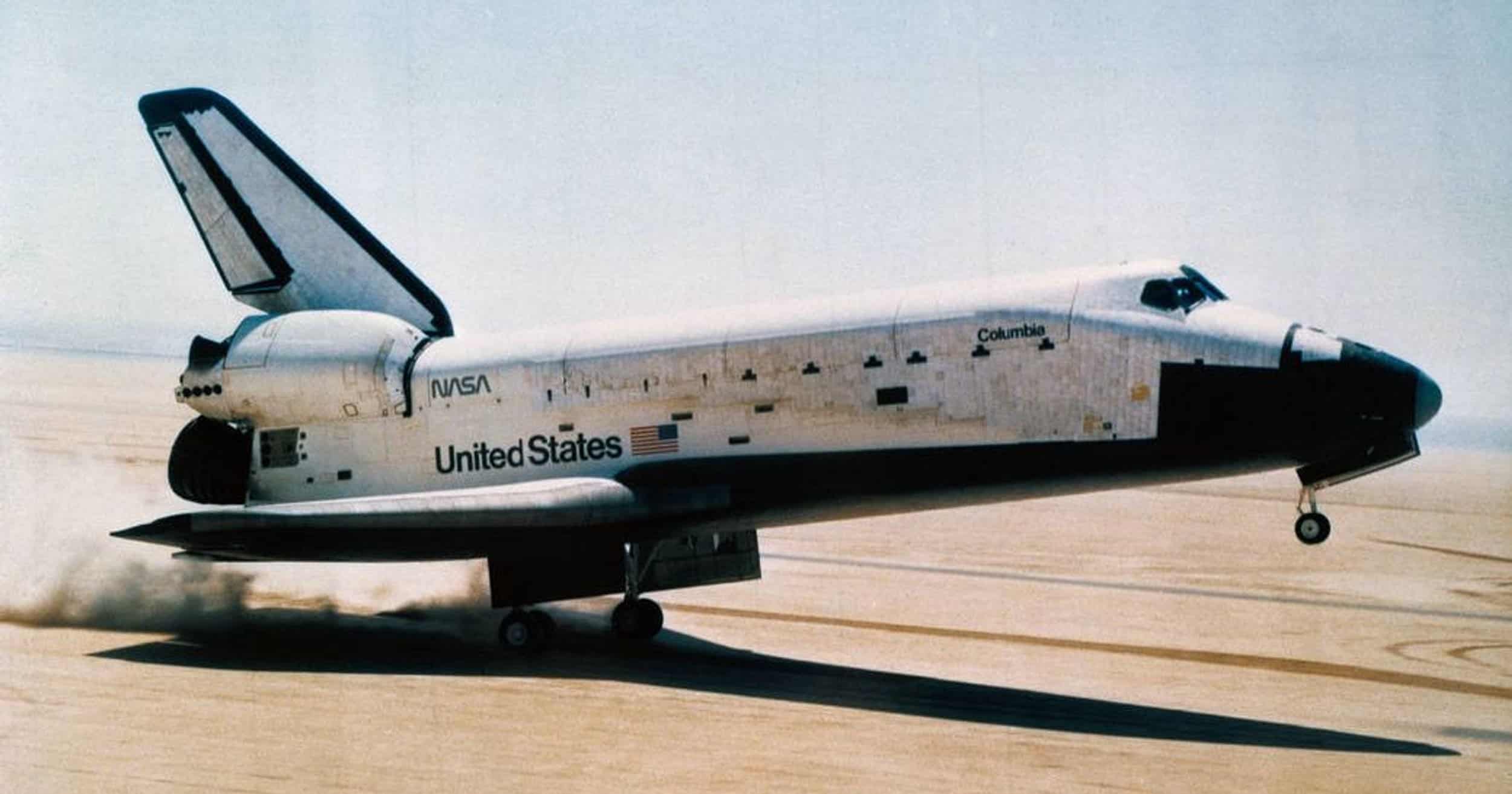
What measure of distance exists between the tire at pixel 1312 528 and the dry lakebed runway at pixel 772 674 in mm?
1347

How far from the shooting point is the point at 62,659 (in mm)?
13305

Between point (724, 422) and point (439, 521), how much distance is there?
2800 mm

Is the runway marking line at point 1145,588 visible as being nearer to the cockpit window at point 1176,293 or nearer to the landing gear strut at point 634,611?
the landing gear strut at point 634,611

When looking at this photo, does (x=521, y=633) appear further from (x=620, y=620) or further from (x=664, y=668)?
(x=664, y=668)

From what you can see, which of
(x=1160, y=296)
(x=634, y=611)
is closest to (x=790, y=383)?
(x=634, y=611)

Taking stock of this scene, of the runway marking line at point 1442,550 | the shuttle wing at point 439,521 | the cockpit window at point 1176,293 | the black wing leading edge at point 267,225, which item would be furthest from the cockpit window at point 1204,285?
the runway marking line at point 1442,550

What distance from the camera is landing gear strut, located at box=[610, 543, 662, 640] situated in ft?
47.6

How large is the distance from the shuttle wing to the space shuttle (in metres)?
0.02

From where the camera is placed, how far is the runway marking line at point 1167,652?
43.3ft

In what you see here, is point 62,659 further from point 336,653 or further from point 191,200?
point 191,200

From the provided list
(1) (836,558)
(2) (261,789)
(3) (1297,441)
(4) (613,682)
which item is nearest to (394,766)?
(2) (261,789)

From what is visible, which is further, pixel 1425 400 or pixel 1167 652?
pixel 1167 652

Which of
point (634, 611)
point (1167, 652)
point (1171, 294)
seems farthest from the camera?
point (634, 611)

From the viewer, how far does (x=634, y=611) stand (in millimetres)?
14859
